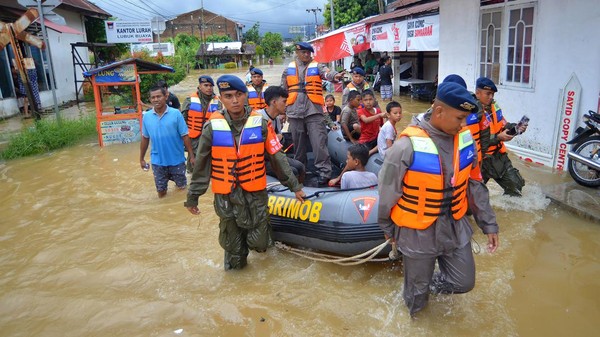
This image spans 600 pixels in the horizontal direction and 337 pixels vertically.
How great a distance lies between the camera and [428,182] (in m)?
2.50

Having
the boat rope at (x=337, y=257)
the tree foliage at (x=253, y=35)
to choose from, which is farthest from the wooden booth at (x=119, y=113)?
the tree foliage at (x=253, y=35)

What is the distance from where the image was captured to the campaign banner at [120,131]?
938 cm

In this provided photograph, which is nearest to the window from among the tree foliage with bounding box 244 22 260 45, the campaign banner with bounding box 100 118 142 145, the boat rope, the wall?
the boat rope

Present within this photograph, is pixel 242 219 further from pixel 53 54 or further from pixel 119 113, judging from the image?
pixel 53 54

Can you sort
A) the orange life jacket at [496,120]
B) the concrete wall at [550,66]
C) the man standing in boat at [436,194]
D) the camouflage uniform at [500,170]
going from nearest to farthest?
the man standing in boat at [436,194] → the orange life jacket at [496,120] → the camouflage uniform at [500,170] → the concrete wall at [550,66]

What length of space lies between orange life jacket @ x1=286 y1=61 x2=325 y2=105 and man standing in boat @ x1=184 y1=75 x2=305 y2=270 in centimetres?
175

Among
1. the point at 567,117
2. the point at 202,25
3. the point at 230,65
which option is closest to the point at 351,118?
the point at 567,117

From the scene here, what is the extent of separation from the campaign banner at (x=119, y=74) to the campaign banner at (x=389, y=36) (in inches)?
293

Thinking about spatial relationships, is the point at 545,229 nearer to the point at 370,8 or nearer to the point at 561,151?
the point at 561,151

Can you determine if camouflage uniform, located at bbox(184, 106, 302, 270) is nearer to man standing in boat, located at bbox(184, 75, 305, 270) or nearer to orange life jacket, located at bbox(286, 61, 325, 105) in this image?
man standing in boat, located at bbox(184, 75, 305, 270)

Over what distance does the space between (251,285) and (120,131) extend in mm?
6935

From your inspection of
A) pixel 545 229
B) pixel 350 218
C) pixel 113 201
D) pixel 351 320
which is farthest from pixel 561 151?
pixel 113 201

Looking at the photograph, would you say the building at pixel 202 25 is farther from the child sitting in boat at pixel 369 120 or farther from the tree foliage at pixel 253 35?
the child sitting in boat at pixel 369 120

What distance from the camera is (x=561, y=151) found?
20.2 feet
